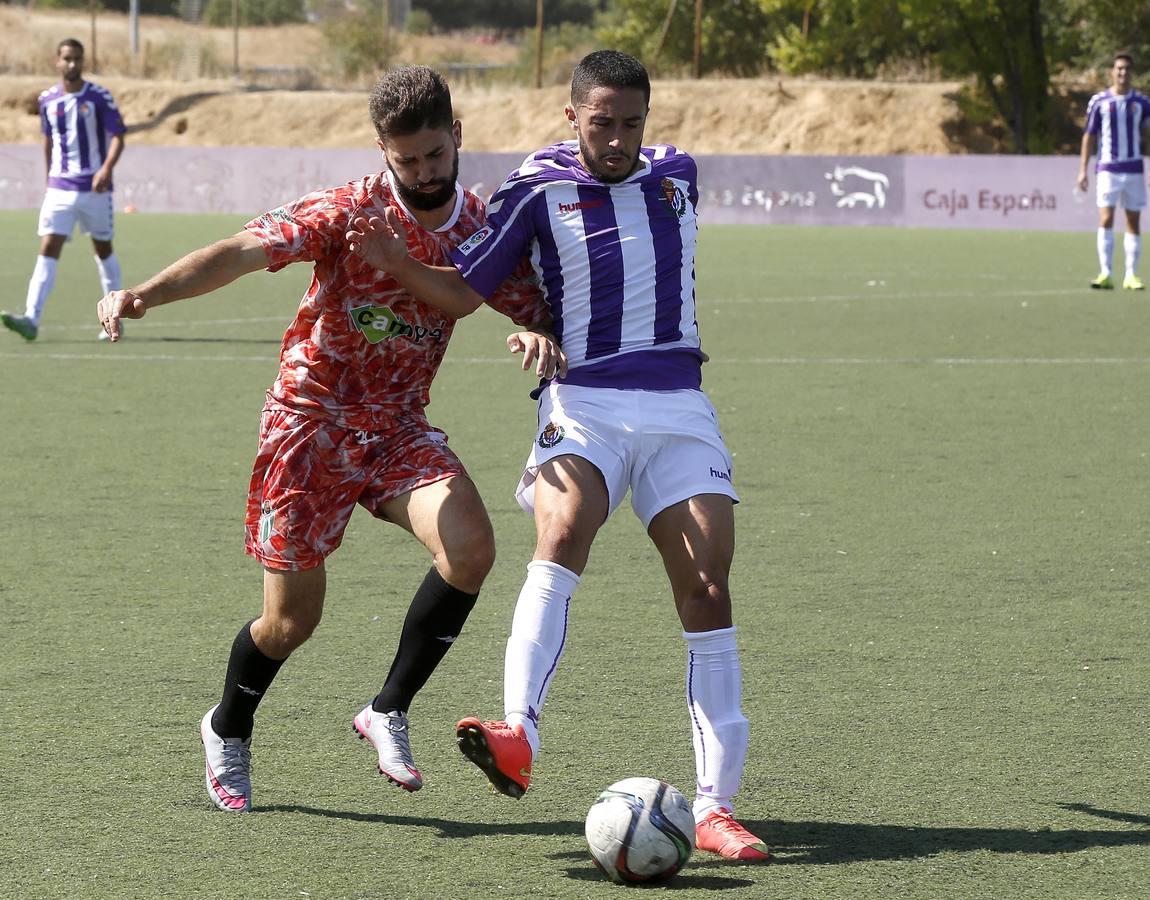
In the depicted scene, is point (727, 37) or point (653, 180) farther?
point (727, 37)

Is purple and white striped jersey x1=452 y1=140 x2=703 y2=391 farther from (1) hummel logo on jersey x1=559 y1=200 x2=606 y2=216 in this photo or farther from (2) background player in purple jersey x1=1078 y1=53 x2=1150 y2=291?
(2) background player in purple jersey x1=1078 y1=53 x2=1150 y2=291

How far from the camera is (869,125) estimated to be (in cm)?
4691

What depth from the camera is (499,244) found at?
14.4ft

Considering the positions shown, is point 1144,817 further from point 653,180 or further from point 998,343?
point 998,343

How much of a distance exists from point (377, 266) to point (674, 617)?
2277 millimetres

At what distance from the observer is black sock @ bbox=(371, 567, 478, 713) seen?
443 centimetres

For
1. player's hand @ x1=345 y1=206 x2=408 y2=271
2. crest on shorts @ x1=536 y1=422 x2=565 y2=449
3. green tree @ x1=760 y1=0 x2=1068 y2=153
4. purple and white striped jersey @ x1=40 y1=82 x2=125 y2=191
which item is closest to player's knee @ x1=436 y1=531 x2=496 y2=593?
crest on shorts @ x1=536 y1=422 x2=565 y2=449

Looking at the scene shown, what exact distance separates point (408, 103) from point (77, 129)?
1112cm

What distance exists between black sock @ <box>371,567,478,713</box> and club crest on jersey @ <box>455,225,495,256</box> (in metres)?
0.78

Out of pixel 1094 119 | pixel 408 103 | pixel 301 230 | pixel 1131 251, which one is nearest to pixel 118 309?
pixel 301 230

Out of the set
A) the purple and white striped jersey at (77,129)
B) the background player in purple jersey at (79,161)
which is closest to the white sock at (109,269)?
the background player in purple jersey at (79,161)

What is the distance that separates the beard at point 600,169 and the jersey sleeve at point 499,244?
0.52ft

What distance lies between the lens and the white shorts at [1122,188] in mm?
19172

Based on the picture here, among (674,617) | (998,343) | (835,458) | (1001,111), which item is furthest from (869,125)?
(674,617)
